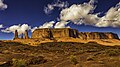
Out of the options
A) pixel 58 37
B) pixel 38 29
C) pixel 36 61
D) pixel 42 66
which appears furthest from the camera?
pixel 38 29

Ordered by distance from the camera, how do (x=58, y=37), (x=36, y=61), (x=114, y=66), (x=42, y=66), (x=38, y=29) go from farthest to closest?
(x=38, y=29) < (x=58, y=37) < (x=36, y=61) < (x=42, y=66) < (x=114, y=66)

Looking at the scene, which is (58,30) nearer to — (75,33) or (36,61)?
(75,33)

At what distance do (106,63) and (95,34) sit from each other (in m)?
173

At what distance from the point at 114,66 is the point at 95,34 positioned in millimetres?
174410

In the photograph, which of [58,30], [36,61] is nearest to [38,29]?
[58,30]

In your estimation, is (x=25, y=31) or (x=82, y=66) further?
(x=25, y=31)

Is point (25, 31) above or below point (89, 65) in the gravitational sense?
above

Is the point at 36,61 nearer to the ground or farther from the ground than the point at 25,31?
nearer to the ground

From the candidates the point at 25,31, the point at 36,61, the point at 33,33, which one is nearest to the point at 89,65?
the point at 36,61

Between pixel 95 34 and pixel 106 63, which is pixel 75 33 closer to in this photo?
pixel 95 34

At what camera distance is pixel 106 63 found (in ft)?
88.6

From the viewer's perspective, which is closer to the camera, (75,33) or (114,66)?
(114,66)

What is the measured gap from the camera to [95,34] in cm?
19838

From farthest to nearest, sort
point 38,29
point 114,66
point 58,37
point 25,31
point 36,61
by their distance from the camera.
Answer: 1. point 38,29
2. point 58,37
3. point 25,31
4. point 36,61
5. point 114,66
